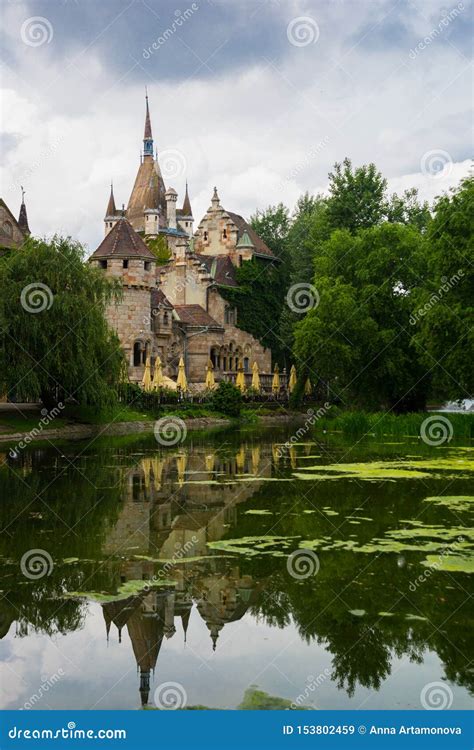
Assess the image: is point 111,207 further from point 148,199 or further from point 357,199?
point 357,199

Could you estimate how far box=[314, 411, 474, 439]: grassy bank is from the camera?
3153 centimetres

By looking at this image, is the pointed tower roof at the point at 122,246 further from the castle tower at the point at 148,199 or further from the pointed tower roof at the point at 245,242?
the castle tower at the point at 148,199

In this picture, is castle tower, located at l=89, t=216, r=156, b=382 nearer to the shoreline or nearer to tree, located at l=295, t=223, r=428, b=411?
the shoreline

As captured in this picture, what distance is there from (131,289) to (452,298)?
2512 cm

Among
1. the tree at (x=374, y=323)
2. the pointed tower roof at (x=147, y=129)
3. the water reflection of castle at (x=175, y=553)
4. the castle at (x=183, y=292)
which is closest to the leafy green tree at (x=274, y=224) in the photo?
the castle at (x=183, y=292)

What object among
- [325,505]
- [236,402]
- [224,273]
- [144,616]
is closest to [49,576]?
[144,616]

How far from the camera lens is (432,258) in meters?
31.2

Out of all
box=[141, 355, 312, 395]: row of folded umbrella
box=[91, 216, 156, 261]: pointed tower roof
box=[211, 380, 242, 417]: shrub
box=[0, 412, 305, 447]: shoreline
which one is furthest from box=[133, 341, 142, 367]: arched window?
box=[0, 412, 305, 447]: shoreline

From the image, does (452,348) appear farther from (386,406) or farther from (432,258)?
(386,406)

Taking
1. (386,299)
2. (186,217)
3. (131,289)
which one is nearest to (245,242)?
(131,289)

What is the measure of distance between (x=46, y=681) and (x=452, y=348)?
24929 mm

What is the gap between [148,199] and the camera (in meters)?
78.7

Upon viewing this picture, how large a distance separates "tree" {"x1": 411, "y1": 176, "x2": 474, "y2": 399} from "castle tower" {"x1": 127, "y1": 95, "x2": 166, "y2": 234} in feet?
159

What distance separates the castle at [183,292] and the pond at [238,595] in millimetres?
32683
